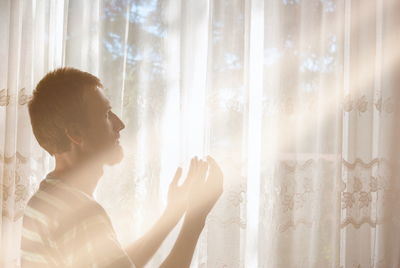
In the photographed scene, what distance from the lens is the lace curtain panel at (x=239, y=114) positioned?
1.53 metres

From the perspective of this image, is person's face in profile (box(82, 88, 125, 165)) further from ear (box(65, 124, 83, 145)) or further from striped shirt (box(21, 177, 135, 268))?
striped shirt (box(21, 177, 135, 268))

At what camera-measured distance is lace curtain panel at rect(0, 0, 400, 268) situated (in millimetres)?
1534

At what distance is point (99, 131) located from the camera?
39.2 inches

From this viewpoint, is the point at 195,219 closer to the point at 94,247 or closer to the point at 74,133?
the point at 94,247

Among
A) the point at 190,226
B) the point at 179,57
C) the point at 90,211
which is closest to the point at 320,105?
the point at 179,57

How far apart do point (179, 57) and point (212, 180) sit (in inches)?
29.2

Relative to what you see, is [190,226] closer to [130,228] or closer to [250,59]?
[130,228]

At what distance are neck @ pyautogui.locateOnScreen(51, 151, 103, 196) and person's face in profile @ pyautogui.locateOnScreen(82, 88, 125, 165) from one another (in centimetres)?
2

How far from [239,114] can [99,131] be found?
0.67m

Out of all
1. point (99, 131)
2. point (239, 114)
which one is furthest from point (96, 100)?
point (239, 114)

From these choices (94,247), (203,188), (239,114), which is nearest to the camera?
(94,247)

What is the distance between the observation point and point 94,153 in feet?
3.25

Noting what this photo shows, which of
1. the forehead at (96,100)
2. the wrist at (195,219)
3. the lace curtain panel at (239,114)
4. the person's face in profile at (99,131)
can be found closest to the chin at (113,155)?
the person's face in profile at (99,131)

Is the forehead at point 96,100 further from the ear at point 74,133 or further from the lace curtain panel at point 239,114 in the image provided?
the lace curtain panel at point 239,114
